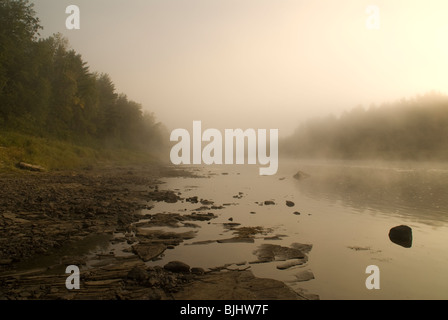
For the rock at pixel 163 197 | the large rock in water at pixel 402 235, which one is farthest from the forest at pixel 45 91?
the large rock in water at pixel 402 235

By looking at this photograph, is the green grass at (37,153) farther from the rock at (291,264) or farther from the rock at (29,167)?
the rock at (291,264)

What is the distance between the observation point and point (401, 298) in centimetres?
901

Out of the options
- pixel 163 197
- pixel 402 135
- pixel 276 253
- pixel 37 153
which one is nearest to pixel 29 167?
pixel 37 153

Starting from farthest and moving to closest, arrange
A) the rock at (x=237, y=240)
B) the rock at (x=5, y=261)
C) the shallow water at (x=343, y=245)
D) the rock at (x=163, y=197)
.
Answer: the rock at (x=163, y=197) → the rock at (x=237, y=240) → the shallow water at (x=343, y=245) → the rock at (x=5, y=261)

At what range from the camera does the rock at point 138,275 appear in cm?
885

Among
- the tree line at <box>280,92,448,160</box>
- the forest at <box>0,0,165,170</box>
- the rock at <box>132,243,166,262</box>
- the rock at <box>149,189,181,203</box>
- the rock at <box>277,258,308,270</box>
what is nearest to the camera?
the rock at <box>277,258,308,270</box>

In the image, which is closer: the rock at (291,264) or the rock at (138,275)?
the rock at (138,275)

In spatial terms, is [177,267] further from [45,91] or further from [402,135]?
[402,135]

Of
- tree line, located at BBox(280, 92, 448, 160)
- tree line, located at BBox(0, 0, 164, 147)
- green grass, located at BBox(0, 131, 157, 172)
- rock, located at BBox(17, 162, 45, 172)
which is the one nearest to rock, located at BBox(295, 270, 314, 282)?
green grass, located at BBox(0, 131, 157, 172)

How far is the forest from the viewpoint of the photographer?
1823 inches

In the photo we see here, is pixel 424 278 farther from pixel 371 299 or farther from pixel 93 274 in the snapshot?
pixel 93 274

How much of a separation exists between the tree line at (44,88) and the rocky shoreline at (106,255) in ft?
120

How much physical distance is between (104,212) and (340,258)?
14.2 m

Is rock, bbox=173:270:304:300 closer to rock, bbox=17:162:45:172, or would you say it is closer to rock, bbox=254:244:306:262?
rock, bbox=254:244:306:262
